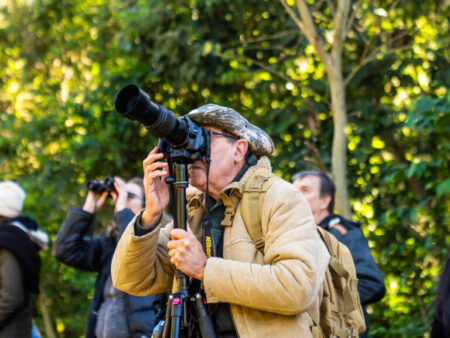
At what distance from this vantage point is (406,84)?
6.79 m

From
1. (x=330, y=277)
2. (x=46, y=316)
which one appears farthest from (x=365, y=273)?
(x=46, y=316)

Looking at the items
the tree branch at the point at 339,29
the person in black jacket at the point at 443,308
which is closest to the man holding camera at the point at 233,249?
the person in black jacket at the point at 443,308

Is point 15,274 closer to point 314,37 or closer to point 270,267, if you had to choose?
point 270,267

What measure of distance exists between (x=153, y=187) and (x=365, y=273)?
2.06 m

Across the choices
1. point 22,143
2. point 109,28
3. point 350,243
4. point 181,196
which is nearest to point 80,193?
point 22,143

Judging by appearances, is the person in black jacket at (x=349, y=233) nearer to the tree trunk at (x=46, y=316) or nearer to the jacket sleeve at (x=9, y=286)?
the jacket sleeve at (x=9, y=286)

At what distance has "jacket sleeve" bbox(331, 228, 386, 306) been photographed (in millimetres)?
3938

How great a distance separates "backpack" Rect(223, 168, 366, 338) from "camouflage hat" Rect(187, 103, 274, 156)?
5.1 inches

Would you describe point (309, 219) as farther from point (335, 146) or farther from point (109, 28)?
point (109, 28)

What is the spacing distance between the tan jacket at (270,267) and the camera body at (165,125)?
297mm

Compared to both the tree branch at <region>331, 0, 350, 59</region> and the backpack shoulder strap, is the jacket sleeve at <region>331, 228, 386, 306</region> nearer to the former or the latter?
the backpack shoulder strap

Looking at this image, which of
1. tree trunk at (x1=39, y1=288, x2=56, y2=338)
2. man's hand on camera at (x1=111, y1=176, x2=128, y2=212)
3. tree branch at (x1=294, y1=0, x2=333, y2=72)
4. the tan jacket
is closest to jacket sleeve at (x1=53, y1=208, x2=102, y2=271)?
man's hand on camera at (x1=111, y1=176, x2=128, y2=212)

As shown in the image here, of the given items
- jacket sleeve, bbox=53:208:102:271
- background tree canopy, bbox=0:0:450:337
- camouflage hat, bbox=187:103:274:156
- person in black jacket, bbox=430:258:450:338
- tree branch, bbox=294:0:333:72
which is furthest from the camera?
background tree canopy, bbox=0:0:450:337

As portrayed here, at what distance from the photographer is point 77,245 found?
4.61 m
